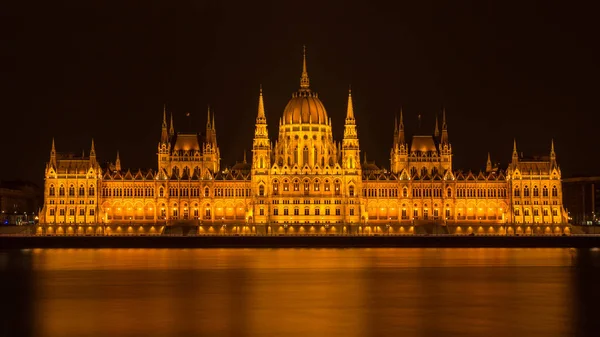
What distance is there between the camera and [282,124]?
16912 cm

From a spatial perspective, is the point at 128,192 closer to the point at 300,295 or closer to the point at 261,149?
the point at 261,149

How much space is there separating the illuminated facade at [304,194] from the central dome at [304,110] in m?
0.13

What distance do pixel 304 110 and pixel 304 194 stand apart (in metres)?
13.0

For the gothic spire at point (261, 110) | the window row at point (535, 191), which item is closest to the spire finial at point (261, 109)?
the gothic spire at point (261, 110)

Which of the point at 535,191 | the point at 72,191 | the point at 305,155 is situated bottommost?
the point at 535,191

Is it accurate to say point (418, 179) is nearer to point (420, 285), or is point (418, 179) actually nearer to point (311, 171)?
point (311, 171)

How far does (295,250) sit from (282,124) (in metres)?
40.3

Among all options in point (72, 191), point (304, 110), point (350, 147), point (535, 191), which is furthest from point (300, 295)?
point (535, 191)

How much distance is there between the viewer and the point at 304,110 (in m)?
168

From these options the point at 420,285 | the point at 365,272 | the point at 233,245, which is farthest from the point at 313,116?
the point at 420,285

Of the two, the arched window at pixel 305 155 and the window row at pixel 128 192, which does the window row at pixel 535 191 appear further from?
the window row at pixel 128 192

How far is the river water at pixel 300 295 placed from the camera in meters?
61.7

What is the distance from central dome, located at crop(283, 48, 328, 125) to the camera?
168 metres

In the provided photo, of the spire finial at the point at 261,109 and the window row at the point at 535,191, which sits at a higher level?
the spire finial at the point at 261,109
